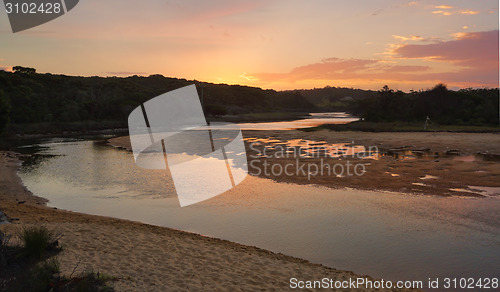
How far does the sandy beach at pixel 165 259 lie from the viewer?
23.2 feet

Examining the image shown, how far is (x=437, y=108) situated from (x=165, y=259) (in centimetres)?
6349

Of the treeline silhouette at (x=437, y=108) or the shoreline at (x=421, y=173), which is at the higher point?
the treeline silhouette at (x=437, y=108)

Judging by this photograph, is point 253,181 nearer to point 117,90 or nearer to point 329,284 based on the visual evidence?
point 329,284

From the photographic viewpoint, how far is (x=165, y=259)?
27.6ft

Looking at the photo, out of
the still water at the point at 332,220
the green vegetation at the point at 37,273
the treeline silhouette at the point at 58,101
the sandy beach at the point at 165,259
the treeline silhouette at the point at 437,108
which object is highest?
the treeline silhouette at the point at 58,101

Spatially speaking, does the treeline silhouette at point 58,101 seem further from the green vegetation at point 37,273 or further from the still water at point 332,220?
the green vegetation at point 37,273

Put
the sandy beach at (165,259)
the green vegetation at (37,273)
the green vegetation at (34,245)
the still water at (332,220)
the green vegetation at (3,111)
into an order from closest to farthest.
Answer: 1. the green vegetation at (37,273)
2. the sandy beach at (165,259)
3. the green vegetation at (34,245)
4. the still water at (332,220)
5. the green vegetation at (3,111)

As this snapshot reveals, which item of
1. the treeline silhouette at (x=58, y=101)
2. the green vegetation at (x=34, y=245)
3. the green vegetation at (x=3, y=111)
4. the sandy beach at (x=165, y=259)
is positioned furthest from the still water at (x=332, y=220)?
the treeline silhouette at (x=58, y=101)

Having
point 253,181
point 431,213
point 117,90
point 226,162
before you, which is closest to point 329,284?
point 431,213

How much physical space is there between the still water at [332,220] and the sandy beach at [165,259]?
1.01 m

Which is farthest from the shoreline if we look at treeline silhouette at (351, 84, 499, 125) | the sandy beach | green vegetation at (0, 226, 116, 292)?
treeline silhouette at (351, 84, 499, 125)

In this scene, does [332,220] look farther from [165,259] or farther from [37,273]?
[37,273]

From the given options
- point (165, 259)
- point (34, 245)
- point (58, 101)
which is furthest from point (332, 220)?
point (58, 101)

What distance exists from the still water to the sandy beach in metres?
1.01
